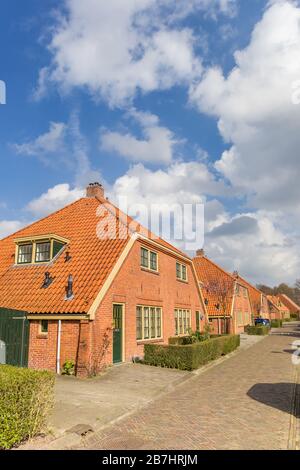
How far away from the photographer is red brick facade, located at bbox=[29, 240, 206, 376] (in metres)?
14.1

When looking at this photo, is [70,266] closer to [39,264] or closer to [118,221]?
[39,264]

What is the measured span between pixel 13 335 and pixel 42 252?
441 centimetres

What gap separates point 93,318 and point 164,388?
11.1 ft

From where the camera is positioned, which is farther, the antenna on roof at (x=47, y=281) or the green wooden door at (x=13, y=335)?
the antenna on roof at (x=47, y=281)

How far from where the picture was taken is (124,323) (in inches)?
653

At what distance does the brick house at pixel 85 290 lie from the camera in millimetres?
14383

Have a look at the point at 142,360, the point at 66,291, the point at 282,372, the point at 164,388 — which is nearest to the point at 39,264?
the point at 66,291

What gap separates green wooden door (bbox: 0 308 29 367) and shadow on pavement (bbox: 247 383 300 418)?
8.13 meters

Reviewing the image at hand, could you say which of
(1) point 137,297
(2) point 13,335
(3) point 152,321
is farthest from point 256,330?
(2) point 13,335

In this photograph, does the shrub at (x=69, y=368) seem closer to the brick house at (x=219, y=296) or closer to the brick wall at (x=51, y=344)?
the brick wall at (x=51, y=344)

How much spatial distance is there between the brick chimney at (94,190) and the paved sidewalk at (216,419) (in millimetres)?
11533

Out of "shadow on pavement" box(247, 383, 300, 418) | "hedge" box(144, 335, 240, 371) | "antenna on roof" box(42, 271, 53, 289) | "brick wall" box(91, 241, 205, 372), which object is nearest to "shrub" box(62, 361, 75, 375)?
"brick wall" box(91, 241, 205, 372)

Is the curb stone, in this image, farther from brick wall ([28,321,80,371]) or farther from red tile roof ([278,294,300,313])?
red tile roof ([278,294,300,313])

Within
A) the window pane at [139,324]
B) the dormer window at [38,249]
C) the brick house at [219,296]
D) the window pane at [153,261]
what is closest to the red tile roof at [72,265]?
the dormer window at [38,249]
